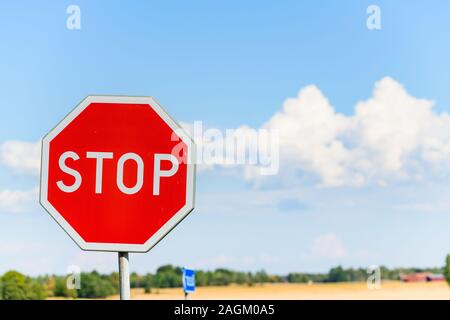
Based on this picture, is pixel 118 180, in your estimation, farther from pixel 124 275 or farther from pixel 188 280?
pixel 188 280

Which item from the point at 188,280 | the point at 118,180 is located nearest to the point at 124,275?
the point at 118,180

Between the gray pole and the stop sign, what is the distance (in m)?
0.07

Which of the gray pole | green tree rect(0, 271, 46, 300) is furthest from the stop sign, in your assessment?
green tree rect(0, 271, 46, 300)

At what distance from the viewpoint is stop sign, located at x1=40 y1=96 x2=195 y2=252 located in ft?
15.7

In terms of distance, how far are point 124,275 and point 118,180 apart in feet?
2.15

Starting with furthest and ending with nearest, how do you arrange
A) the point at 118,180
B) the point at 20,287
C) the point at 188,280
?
the point at 20,287
the point at 188,280
the point at 118,180

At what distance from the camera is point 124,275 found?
491cm

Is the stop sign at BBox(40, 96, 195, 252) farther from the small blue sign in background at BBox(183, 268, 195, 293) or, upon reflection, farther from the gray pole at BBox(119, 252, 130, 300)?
the small blue sign in background at BBox(183, 268, 195, 293)

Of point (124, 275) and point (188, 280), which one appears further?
point (188, 280)

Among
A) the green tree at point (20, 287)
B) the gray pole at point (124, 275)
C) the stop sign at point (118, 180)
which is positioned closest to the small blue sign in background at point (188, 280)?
the gray pole at point (124, 275)
